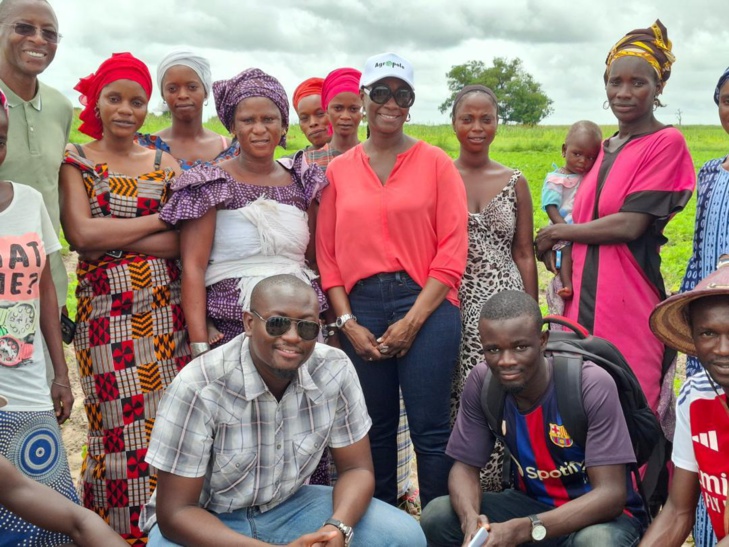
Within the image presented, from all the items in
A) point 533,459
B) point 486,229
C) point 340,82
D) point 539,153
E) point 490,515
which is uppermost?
point 539,153

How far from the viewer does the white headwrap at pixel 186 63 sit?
182 inches

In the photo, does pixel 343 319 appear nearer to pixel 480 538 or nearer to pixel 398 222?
pixel 398 222

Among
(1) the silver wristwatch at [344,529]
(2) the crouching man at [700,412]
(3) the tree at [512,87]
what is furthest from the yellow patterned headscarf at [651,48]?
(3) the tree at [512,87]

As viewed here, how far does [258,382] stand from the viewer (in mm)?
3262

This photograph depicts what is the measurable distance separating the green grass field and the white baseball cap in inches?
185

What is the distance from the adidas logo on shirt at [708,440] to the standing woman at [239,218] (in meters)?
1.81

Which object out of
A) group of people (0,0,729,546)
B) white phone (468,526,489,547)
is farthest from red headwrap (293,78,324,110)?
white phone (468,526,489,547)

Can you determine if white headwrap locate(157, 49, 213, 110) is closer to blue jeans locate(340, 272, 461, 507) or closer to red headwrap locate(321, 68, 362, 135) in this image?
red headwrap locate(321, 68, 362, 135)

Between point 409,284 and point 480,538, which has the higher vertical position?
point 409,284

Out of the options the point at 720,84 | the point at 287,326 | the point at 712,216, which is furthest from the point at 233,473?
the point at 720,84

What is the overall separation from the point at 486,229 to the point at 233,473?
194 centimetres

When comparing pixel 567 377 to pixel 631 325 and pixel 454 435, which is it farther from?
pixel 631 325

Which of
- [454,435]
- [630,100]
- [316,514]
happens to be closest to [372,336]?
[454,435]

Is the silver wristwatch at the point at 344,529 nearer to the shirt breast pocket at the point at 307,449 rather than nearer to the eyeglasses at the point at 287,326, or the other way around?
the shirt breast pocket at the point at 307,449
